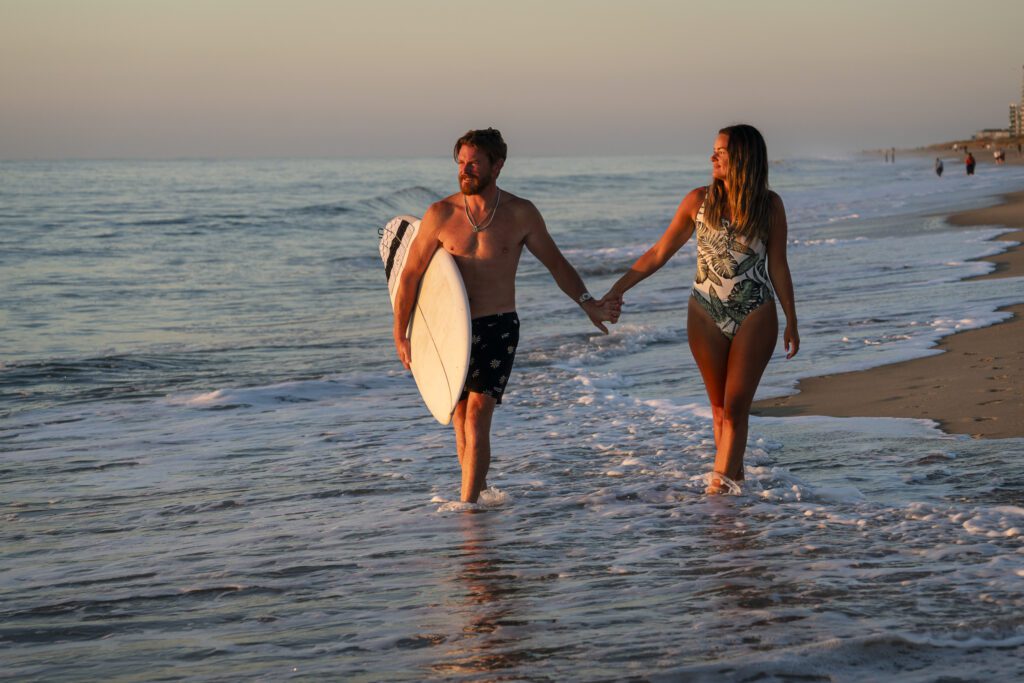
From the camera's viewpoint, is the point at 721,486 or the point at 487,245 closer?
the point at 487,245

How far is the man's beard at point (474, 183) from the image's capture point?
5238mm

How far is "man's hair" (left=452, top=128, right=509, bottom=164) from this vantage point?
5.23 metres

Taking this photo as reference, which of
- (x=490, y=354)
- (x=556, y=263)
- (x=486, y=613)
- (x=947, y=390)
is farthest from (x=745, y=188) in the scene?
(x=947, y=390)

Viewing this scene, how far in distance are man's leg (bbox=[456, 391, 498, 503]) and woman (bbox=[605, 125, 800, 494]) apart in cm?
103

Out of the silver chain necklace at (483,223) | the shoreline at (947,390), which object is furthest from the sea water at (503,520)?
the silver chain necklace at (483,223)

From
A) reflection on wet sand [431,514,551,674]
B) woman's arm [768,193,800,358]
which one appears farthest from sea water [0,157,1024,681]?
woman's arm [768,193,800,358]

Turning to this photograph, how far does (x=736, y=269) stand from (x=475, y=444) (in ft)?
4.93

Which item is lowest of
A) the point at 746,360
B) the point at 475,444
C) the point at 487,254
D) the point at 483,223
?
the point at 475,444

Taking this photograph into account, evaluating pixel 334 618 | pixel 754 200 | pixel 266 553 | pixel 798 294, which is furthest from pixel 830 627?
pixel 798 294

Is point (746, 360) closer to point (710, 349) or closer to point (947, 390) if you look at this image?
point (710, 349)

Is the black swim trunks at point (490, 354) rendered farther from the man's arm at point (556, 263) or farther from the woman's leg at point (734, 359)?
the woman's leg at point (734, 359)

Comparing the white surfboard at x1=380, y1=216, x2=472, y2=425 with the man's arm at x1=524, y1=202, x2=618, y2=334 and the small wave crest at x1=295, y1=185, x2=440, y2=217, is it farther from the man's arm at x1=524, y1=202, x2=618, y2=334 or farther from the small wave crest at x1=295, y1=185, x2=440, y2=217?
the small wave crest at x1=295, y1=185, x2=440, y2=217

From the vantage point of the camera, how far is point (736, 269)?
520 cm

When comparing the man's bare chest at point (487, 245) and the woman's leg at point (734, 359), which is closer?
the woman's leg at point (734, 359)
